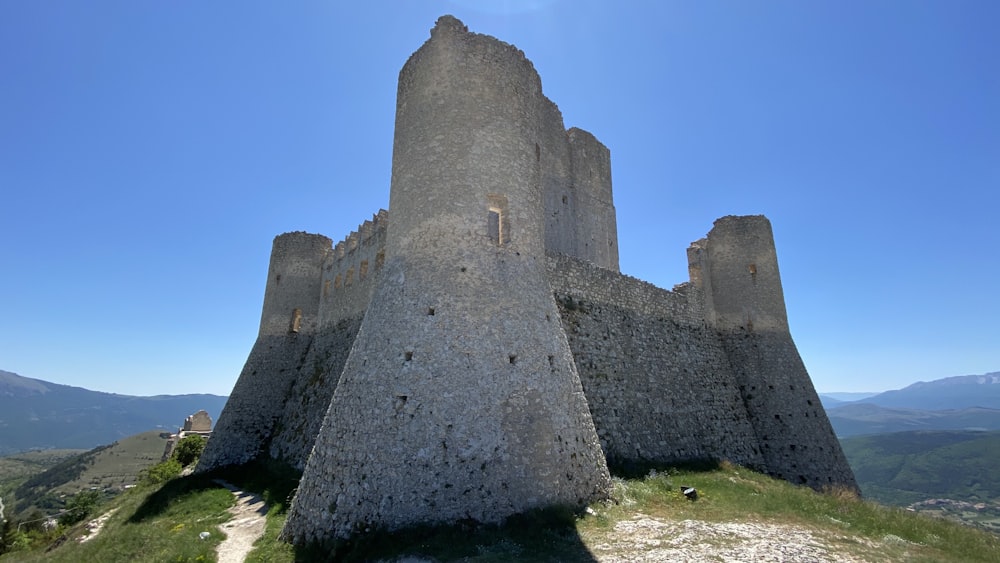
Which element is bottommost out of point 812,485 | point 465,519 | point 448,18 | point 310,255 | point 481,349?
point 812,485

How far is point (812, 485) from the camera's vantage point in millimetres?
18234

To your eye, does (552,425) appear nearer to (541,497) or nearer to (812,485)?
(541,497)

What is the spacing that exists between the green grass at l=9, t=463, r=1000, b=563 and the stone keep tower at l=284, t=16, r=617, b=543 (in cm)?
43

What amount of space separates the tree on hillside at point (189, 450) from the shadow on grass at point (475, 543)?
21091mm

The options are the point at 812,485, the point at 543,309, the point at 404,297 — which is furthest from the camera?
the point at 812,485

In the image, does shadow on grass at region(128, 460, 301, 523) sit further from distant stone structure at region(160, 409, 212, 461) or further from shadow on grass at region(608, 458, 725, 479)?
distant stone structure at region(160, 409, 212, 461)

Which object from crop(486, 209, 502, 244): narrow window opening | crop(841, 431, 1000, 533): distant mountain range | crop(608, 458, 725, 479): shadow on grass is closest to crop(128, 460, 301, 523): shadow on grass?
crop(608, 458, 725, 479): shadow on grass

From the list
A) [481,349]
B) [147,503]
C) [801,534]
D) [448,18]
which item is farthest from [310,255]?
[801,534]

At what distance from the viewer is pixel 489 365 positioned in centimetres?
961

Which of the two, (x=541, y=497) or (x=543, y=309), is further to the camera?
(x=543, y=309)

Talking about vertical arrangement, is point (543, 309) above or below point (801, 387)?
above

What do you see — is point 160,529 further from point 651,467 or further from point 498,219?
point 651,467

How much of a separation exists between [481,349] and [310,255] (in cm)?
1848

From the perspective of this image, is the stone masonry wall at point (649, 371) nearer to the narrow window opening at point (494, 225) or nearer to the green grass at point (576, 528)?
the green grass at point (576, 528)
